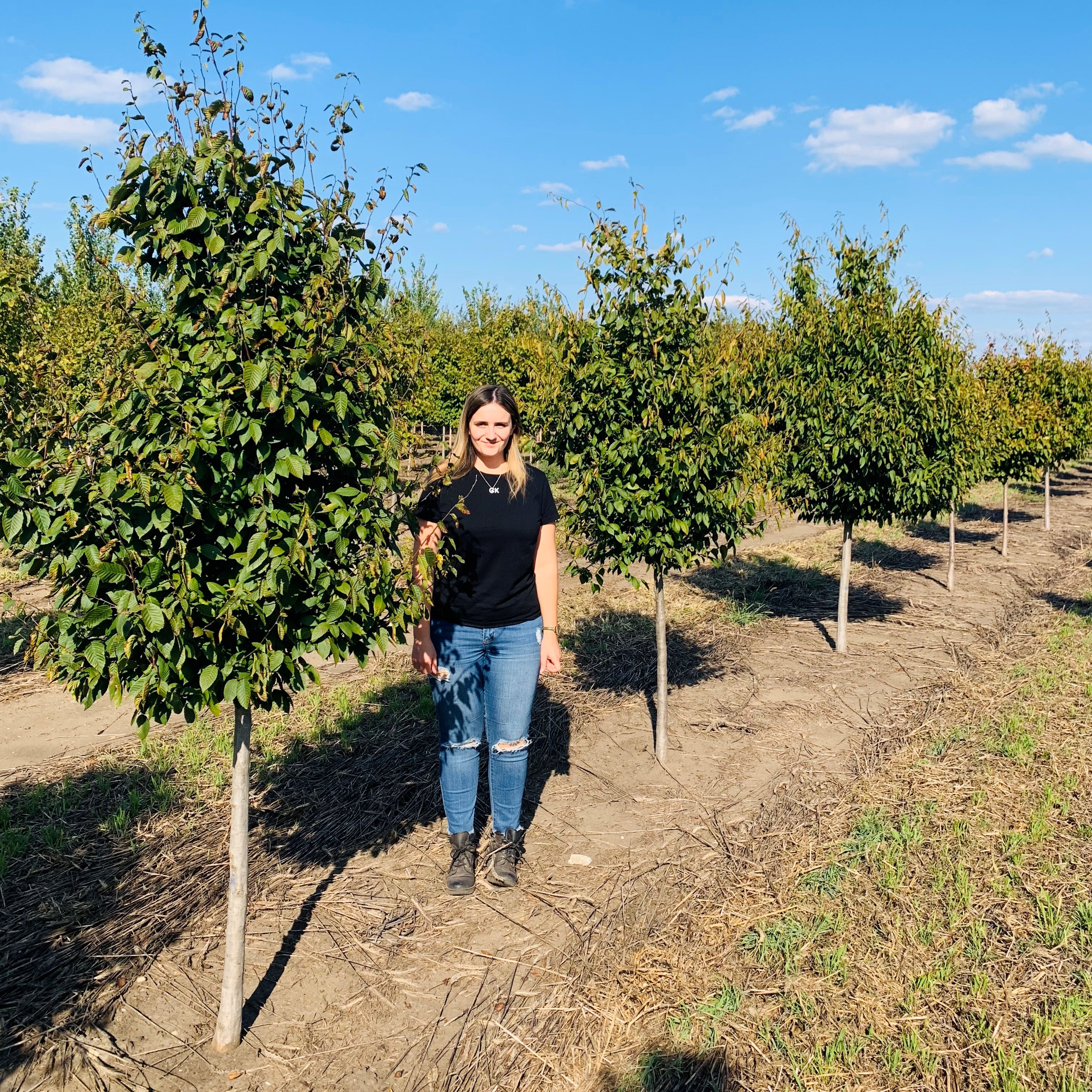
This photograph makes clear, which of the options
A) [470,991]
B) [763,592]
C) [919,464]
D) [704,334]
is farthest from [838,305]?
[470,991]

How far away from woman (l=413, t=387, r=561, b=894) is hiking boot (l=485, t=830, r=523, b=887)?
170 mm

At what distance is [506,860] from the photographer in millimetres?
4773

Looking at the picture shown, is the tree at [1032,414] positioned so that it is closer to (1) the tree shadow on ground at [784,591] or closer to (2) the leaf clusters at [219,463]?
(1) the tree shadow on ground at [784,591]

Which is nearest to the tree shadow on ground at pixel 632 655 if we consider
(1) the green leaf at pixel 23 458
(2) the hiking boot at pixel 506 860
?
(2) the hiking boot at pixel 506 860

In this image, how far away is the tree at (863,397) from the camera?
27.5ft

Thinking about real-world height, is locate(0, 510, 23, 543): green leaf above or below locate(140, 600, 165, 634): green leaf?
above

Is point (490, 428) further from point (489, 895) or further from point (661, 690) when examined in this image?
point (661, 690)

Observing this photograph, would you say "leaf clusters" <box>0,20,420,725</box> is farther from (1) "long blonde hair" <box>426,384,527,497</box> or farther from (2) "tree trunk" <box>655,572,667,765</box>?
(2) "tree trunk" <box>655,572,667,765</box>

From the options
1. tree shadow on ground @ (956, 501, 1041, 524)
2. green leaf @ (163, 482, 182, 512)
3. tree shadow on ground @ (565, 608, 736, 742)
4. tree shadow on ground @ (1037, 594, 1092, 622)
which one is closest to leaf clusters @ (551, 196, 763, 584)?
tree shadow on ground @ (565, 608, 736, 742)

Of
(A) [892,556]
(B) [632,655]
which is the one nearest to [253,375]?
(B) [632,655]

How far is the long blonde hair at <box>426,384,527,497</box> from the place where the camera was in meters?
4.27

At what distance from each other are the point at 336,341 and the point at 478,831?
3477 millimetres

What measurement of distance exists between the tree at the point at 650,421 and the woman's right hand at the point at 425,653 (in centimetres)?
176

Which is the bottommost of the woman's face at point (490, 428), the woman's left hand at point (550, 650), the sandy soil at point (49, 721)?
the sandy soil at point (49, 721)
